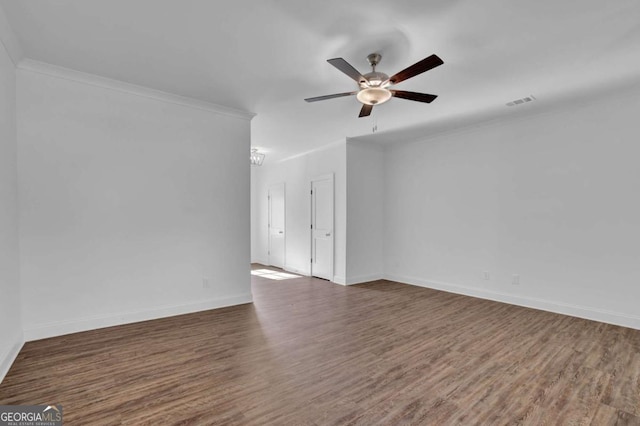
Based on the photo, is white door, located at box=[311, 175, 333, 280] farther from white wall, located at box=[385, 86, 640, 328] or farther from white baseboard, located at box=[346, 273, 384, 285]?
white wall, located at box=[385, 86, 640, 328]

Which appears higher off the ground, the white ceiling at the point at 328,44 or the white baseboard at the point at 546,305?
the white ceiling at the point at 328,44

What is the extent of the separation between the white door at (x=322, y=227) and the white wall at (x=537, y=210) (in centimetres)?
145

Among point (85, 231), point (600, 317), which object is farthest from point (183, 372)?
point (600, 317)

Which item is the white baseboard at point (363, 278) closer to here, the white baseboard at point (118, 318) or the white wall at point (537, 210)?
the white wall at point (537, 210)

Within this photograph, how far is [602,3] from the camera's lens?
7.07 ft

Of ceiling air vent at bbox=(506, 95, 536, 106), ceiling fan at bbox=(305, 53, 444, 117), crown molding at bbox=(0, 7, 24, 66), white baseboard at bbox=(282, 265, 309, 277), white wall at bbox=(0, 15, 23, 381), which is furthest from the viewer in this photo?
white baseboard at bbox=(282, 265, 309, 277)

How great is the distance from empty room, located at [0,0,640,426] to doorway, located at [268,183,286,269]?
207cm

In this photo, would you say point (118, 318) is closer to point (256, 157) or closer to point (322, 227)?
point (322, 227)

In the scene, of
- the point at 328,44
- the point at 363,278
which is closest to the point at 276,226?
the point at 363,278

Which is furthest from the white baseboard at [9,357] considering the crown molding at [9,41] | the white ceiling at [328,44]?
→ the white ceiling at [328,44]

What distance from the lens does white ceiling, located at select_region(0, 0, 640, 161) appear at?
222cm

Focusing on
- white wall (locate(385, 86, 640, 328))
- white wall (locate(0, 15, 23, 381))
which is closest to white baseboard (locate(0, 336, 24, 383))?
white wall (locate(0, 15, 23, 381))

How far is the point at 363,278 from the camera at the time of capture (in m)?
5.99

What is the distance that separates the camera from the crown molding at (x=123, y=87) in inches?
121
